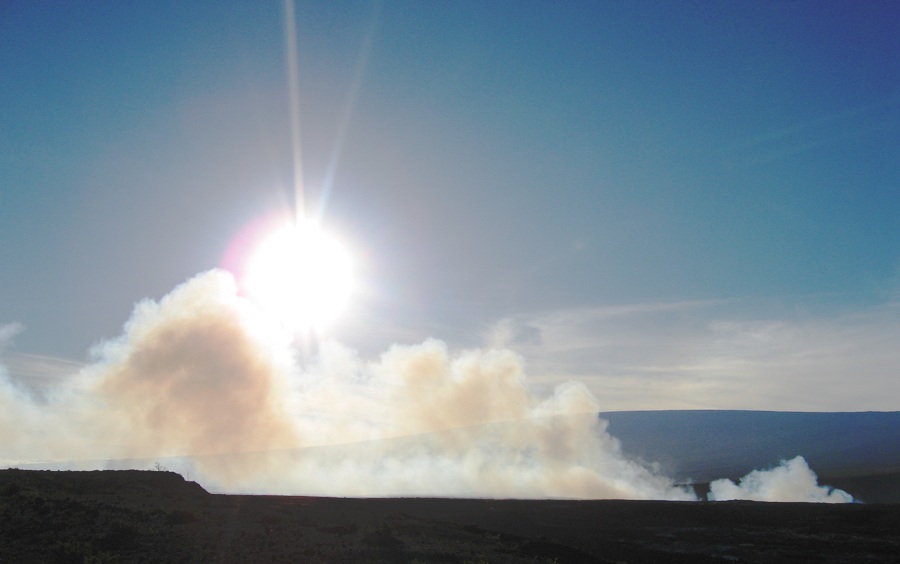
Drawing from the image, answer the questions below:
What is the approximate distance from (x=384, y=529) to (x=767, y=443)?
544 ft

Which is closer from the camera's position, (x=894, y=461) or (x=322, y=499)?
(x=322, y=499)

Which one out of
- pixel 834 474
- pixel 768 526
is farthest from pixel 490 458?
pixel 768 526

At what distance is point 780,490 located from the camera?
86.5m

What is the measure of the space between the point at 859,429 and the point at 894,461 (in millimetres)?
59080

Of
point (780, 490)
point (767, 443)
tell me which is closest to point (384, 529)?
point (780, 490)

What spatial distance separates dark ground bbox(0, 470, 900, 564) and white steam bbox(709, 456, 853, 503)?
44.4 m

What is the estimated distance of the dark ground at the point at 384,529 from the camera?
24.2 m

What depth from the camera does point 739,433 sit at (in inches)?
6929

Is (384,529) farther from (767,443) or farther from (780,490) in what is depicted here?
(767,443)

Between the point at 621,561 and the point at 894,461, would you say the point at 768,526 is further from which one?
the point at 894,461

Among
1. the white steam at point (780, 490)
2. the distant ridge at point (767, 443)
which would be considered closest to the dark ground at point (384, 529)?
the white steam at point (780, 490)

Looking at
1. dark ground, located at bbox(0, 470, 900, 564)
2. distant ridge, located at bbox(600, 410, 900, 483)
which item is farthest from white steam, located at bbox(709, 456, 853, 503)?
dark ground, located at bbox(0, 470, 900, 564)

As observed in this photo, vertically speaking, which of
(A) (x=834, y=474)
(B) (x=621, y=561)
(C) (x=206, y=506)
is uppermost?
(C) (x=206, y=506)

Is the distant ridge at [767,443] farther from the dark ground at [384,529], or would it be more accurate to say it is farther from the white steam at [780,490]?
the dark ground at [384,529]
